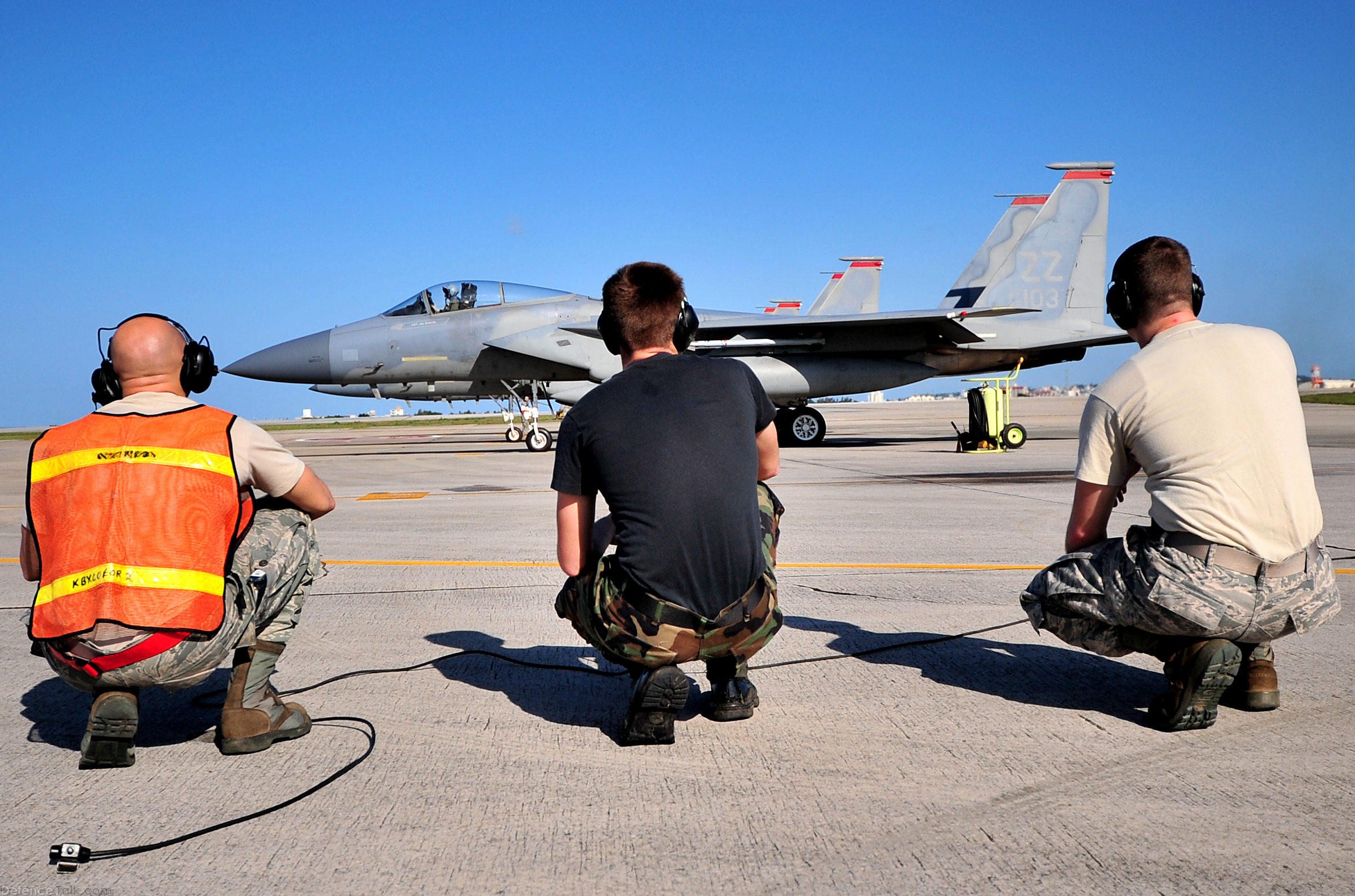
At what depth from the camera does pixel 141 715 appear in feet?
11.8

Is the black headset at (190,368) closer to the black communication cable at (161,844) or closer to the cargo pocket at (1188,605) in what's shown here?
the black communication cable at (161,844)

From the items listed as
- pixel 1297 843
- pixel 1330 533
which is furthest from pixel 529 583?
pixel 1330 533

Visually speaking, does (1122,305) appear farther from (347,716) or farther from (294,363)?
(294,363)

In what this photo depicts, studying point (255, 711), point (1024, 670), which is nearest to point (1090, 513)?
point (1024, 670)

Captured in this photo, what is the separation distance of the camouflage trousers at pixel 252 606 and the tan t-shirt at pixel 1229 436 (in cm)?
272

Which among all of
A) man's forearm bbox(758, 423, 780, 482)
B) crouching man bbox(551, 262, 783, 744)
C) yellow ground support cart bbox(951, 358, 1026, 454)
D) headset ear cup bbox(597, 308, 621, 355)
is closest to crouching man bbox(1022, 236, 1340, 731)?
man's forearm bbox(758, 423, 780, 482)

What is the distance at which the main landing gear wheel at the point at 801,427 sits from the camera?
72.5 feet

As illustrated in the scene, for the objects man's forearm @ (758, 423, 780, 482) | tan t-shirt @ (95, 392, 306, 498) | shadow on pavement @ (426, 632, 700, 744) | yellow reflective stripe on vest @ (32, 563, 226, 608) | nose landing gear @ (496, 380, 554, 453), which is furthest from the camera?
nose landing gear @ (496, 380, 554, 453)

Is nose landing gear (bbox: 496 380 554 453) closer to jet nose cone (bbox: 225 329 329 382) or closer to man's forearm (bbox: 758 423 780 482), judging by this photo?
jet nose cone (bbox: 225 329 329 382)

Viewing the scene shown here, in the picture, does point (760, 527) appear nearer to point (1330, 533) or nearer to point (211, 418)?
point (211, 418)

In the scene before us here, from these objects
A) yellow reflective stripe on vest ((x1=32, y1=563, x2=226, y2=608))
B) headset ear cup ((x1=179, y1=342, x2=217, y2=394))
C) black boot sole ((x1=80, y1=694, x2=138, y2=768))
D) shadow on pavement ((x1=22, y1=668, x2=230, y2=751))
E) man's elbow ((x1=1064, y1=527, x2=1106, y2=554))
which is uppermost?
headset ear cup ((x1=179, y1=342, x2=217, y2=394))

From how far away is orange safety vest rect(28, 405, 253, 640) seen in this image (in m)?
2.83

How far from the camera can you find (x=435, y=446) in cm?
2795

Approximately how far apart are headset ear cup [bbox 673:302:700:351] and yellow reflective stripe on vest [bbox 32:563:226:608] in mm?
1650
